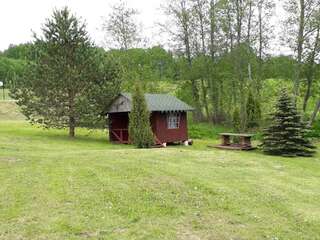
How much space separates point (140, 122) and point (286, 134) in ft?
22.2

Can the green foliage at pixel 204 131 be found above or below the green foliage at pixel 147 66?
below

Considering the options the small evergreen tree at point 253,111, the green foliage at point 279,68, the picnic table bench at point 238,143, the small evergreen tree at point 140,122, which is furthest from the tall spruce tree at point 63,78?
the green foliage at point 279,68

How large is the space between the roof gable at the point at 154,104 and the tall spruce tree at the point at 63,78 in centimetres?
73

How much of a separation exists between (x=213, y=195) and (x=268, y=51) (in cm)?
2263

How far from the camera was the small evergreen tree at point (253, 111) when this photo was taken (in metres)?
28.7

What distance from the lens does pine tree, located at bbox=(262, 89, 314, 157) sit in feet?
60.7

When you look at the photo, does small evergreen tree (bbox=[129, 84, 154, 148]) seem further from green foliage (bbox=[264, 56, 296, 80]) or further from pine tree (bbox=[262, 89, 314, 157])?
green foliage (bbox=[264, 56, 296, 80])

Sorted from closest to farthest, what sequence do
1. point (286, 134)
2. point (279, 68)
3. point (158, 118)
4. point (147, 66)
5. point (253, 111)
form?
→ point (286, 134) → point (158, 118) → point (253, 111) → point (279, 68) → point (147, 66)

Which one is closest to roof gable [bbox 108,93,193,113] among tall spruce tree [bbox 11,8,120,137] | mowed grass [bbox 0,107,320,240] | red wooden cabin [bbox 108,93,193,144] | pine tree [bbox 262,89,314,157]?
red wooden cabin [bbox 108,93,193,144]

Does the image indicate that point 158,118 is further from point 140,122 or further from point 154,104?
point 140,122

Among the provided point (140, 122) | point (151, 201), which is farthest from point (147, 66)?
point (151, 201)

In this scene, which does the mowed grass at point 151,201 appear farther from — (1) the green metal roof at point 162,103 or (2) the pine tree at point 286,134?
(1) the green metal roof at point 162,103

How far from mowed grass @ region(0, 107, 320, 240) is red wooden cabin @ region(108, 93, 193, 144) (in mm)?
9901

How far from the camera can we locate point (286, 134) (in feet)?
61.5
